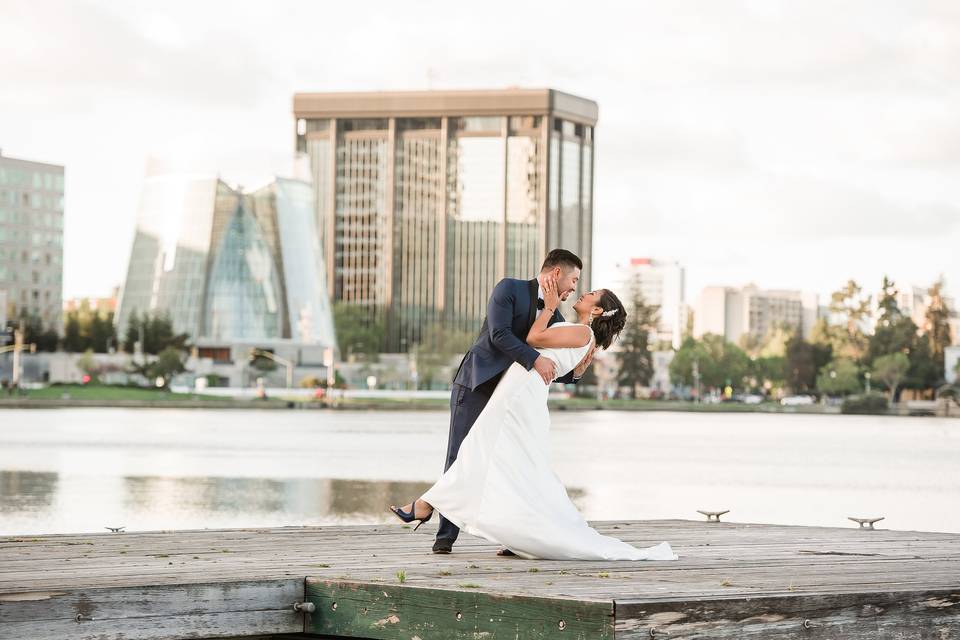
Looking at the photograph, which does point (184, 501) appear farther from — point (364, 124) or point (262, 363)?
point (364, 124)

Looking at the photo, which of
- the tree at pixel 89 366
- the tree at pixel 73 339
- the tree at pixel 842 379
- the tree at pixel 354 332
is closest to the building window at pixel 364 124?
the tree at pixel 354 332

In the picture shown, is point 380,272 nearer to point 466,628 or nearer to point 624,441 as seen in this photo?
point 624,441

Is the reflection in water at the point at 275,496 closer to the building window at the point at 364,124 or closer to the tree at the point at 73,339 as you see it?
the tree at the point at 73,339

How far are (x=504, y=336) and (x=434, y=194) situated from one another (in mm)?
183967

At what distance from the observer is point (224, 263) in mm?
155750

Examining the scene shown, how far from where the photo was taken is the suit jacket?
876cm

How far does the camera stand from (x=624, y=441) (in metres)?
68.2

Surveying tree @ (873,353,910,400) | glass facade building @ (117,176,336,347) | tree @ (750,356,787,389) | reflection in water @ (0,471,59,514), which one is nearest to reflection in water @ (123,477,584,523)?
reflection in water @ (0,471,59,514)

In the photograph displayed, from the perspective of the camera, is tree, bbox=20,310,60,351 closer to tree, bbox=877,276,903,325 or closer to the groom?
tree, bbox=877,276,903,325

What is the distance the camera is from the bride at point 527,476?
852 cm

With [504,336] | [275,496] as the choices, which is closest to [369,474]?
[275,496]

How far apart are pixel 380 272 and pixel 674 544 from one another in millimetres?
181191

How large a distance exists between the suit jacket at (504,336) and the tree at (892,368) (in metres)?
141

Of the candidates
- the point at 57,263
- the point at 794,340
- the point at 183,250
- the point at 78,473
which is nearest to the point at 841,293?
the point at 794,340
